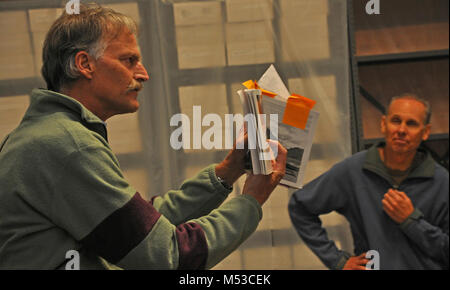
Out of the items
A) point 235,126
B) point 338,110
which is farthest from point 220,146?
point 338,110

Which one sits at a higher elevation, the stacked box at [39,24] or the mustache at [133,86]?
the stacked box at [39,24]

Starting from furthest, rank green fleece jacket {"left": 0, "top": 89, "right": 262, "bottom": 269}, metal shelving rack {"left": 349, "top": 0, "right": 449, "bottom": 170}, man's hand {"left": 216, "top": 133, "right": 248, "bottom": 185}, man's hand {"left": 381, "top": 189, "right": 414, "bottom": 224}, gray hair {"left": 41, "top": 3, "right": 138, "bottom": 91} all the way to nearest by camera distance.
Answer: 1. metal shelving rack {"left": 349, "top": 0, "right": 449, "bottom": 170}
2. man's hand {"left": 381, "top": 189, "right": 414, "bottom": 224}
3. man's hand {"left": 216, "top": 133, "right": 248, "bottom": 185}
4. gray hair {"left": 41, "top": 3, "right": 138, "bottom": 91}
5. green fleece jacket {"left": 0, "top": 89, "right": 262, "bottom": 269}

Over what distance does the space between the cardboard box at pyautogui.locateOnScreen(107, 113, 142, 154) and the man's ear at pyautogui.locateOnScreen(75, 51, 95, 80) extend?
630 millimetres

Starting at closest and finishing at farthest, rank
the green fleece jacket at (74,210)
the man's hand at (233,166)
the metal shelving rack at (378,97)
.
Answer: the green fleece jacket at (74,210) → the man's hand at (233,166) → the metal shelving rack at (378,97)

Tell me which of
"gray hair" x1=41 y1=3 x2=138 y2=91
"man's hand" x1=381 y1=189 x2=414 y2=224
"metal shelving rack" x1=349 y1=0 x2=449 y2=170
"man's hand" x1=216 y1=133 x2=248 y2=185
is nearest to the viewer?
"gray hair" x1=41 y1=3 x2=138 y2=91

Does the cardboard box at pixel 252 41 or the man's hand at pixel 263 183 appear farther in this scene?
the cardboard box at pixel 252 41

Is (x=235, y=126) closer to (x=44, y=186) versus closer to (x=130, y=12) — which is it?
(x=130, y=12)

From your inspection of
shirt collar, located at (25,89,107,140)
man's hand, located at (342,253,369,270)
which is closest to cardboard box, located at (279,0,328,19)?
man's hand, located at (342,253,369,270)

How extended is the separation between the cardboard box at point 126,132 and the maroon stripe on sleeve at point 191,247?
0.79 metres

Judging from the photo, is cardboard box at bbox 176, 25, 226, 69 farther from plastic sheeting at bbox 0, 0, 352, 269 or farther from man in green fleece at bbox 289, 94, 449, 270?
man in green fleece at bbox 289, 94, 449, 270

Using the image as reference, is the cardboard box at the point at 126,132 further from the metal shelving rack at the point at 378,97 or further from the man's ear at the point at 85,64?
the metal shelving rack at the point at 378,97

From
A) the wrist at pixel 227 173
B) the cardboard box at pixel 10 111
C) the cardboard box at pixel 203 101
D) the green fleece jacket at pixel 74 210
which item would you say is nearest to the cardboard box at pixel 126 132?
the cardboard box at pixel 203 101

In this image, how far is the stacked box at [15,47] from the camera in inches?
67.1

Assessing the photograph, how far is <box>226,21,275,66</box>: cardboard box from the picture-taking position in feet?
5.64
